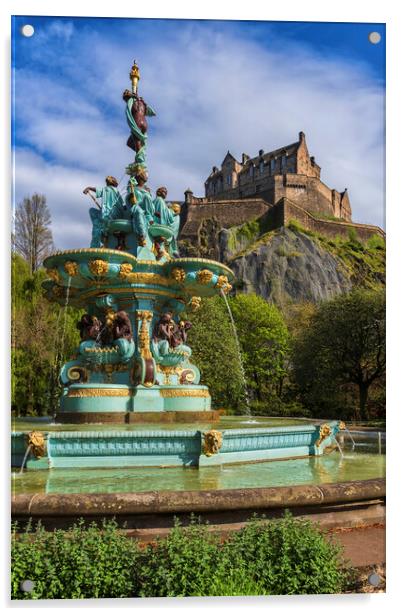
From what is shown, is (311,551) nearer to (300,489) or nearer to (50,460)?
(300,489)

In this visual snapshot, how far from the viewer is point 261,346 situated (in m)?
36.9

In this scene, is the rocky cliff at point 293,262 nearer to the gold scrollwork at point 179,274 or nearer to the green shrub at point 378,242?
the green shrub at point 378,242

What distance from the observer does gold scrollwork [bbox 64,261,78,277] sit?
388 inches

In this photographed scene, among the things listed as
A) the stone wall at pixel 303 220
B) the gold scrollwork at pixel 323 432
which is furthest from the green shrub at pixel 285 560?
the stone wall at pixel 303 220

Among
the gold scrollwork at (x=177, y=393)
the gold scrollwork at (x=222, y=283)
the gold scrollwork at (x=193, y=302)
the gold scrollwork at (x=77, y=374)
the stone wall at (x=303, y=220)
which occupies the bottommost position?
the gold scrollwork at (x=177, y=393)

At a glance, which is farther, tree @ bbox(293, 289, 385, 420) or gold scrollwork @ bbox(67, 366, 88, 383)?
tree @ bbox(293, 289, 385, 420)

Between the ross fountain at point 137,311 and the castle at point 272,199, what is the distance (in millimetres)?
55698

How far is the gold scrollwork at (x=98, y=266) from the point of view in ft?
31.9

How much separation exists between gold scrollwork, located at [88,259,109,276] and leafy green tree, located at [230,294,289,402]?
83.0 ft

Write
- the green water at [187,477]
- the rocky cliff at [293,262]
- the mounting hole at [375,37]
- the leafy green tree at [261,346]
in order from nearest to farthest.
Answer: the green water at [187,477], the mounting hole at [375,37], the leafy green tree at [261,346], the rocky cliff at [293,262]

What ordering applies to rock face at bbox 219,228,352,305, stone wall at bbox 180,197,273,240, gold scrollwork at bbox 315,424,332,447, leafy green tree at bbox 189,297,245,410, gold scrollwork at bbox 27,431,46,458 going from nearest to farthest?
gold scrollwork at bbox 27,431,46,458 → gold scrollwork at bbox 315,424,332,447 → leafy green tree at bbox 189,297,245,410 → rock face at bbox 219,228,352,305 → stone wall at bbox 180,197,273,240

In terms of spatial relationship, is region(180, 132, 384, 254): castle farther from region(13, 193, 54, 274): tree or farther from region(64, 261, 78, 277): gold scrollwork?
region(64, 261, 78, 277): gold scrollwork

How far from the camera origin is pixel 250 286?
59.7 metres

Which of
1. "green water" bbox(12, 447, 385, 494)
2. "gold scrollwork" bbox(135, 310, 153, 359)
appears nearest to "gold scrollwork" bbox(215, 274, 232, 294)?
"gold scrollwork" bbox(135, 310, 153, 359)
